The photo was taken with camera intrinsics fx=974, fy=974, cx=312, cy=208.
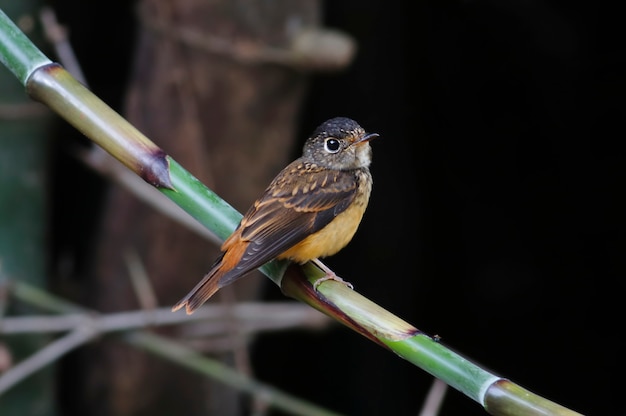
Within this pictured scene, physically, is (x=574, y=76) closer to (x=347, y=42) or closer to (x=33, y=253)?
(x=347, y=42)

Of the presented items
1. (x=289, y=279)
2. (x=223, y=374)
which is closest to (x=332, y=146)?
(x=289, y=279)

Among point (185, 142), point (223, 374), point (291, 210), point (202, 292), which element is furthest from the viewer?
point (185, 142)

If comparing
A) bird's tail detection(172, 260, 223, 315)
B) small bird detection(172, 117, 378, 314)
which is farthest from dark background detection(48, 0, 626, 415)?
bird's tail detection(172, 260, 223, 315)

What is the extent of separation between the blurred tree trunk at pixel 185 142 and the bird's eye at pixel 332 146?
5.14 ft

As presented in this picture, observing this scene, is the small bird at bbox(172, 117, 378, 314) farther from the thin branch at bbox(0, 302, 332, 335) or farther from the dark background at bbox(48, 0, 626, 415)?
the dark background at bbox(48, 0, 626, 415)

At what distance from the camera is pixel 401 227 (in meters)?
5.88

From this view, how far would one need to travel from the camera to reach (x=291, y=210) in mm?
A: 2900

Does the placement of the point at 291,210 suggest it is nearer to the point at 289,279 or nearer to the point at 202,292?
the point at 202,292

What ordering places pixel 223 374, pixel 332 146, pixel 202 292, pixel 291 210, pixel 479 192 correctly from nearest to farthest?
pixel 202 292
pixel 291 210
pixel 332 146
pixel 223 374
pixel 479 192

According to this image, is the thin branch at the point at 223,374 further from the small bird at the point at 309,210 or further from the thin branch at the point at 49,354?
the small bird at the point at 309,210

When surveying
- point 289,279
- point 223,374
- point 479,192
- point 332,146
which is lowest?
point 289,279

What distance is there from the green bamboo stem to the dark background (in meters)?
3.63

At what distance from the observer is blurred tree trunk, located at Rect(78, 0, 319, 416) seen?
4.66 metres

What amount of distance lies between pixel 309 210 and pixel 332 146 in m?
0.29
